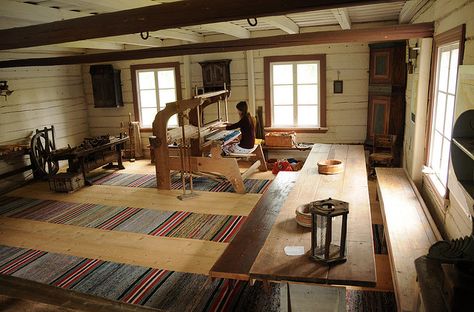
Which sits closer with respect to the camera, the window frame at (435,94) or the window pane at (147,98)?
the window frame at (435,94)

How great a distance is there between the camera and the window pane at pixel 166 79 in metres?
9.30

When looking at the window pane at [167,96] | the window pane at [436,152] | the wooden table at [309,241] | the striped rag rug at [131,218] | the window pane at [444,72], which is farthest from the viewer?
the window pane at [167,96]

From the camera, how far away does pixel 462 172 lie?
81.8 inches

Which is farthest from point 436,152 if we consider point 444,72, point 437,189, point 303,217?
point 303,217

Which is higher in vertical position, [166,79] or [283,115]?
[166,79]

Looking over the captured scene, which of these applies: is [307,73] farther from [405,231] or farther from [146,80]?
[405,231]

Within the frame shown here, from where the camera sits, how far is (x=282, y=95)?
8484mm

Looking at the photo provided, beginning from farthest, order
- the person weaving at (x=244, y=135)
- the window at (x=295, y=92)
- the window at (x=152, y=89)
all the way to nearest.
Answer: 1. the window at (x=152, y=89)
2. the window at (x=295, y=92)
3. the person weaving at (x=244, y=135)

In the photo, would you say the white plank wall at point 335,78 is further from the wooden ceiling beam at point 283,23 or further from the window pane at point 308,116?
the wooden ceiling beam at point 283,23

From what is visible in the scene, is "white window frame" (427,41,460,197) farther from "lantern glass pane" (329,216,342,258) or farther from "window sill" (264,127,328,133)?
"window sill" (264,127,328,133)

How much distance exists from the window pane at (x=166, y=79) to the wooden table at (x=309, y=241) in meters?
5.67

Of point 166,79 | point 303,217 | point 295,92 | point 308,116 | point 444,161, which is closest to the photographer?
point 303,217

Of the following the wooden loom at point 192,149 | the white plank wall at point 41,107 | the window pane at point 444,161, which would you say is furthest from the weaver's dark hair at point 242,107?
the white plank wall at point 41,107

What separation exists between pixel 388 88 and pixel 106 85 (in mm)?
6616
